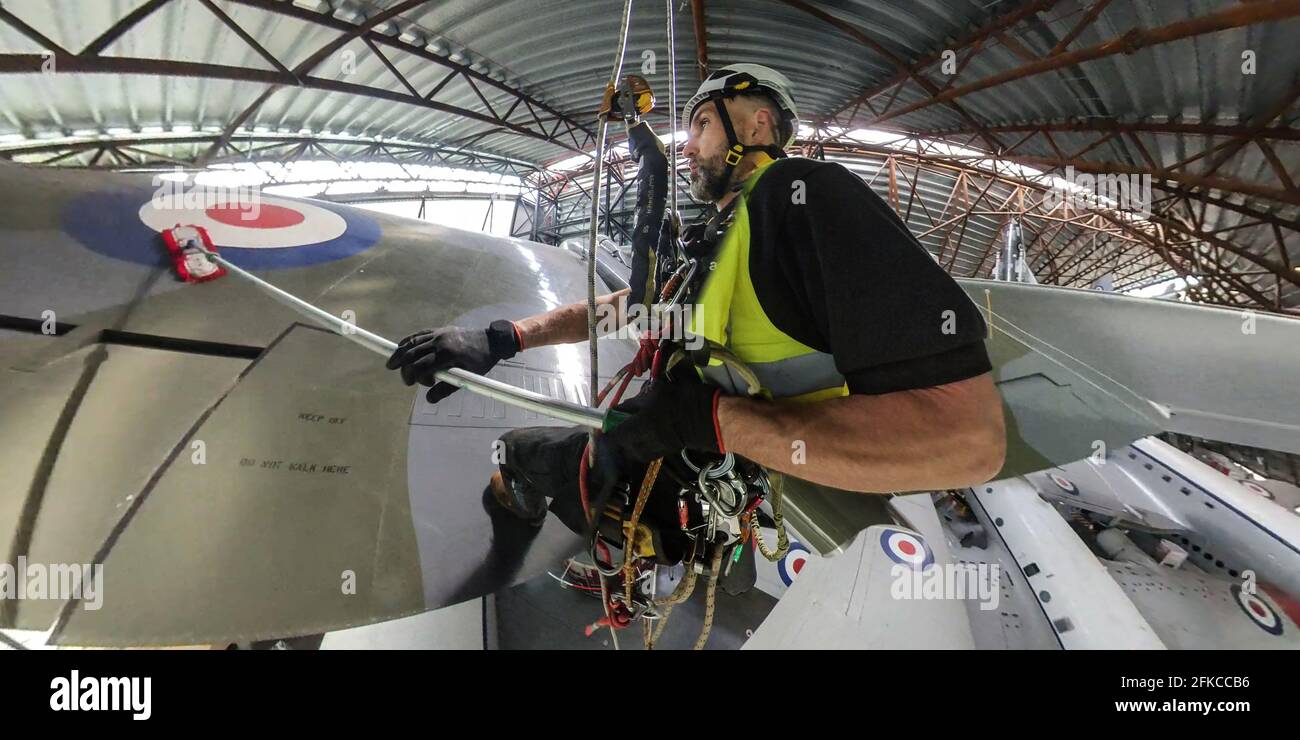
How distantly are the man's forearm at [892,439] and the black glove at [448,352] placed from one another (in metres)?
1.53

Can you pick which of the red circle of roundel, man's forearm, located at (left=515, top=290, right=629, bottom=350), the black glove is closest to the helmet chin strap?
man's forearm, located at (left=515, top=290, right=629, bottom=350)

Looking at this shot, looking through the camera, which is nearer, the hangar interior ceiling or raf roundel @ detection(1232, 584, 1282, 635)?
raf roundel @ detection(1232, 584, 1282, 635)

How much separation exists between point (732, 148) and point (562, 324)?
53.3 inches

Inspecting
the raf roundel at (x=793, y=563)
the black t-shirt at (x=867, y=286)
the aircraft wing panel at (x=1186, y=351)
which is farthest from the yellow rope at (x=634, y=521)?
the aircraft wing panel at (x=1186, y=351)

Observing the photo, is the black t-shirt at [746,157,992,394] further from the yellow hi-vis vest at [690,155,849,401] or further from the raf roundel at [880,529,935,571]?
the raf roundel at [880,529,935,571]

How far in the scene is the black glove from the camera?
2125mm

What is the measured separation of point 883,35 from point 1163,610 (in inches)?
376

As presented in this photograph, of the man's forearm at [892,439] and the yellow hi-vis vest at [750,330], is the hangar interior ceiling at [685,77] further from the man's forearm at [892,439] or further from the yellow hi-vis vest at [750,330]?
the man's forearm at [892,439]

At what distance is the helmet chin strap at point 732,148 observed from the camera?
178 centimetres

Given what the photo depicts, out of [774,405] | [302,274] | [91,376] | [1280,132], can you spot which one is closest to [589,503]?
[774,405]

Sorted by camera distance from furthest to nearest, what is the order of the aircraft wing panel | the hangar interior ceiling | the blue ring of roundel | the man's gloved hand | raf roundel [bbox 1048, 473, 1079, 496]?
the hangar interior ceiling → raf roundel [bbox 1048, 473, 1079, 496] → the blue ring of roundel → the aircraft wing panel → the man's gloved hand

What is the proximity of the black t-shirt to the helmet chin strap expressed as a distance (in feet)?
1.52

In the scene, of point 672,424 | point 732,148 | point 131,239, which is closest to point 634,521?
point 672,424

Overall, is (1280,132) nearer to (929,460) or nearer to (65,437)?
(929,460)
